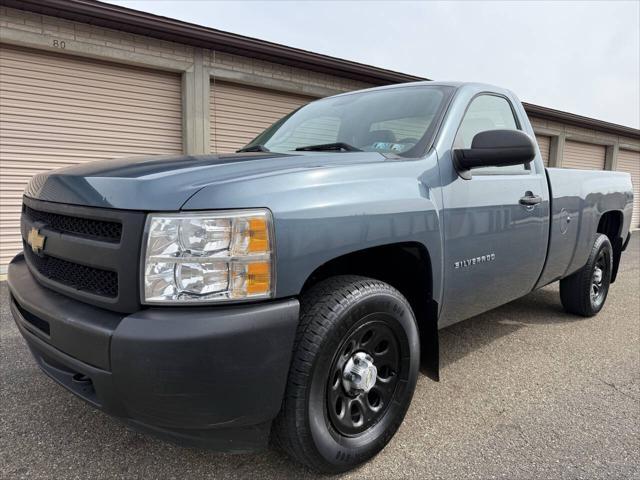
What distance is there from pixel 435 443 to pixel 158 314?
4.97 ft

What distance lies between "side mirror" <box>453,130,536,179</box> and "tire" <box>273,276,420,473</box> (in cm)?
87

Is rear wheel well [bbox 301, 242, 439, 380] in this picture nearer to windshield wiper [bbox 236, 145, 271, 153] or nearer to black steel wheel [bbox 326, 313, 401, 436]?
black steel wheel [bbox 326, 313, 401, 436]

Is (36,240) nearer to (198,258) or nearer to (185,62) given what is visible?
(198,258)

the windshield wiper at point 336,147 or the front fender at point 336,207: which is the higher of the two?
the windshield wiper at point 336,147

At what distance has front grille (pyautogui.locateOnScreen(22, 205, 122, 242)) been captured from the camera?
1.65 meters

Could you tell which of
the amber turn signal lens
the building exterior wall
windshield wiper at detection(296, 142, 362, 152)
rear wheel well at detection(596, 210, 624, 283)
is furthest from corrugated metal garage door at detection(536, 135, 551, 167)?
the amber turn signal lens

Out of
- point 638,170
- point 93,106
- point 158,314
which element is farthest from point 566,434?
point 638,170

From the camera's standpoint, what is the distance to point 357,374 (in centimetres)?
195

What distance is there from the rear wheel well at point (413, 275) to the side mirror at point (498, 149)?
0.59 meters

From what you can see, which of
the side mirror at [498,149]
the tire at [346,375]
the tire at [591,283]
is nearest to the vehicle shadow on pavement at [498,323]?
the tire at [591,283]

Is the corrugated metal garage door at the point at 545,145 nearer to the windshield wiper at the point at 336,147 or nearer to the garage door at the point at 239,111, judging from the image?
the garage door at the point at 239,111

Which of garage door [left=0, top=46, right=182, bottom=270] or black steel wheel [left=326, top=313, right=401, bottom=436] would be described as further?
garage door [left=0, top=46, right=182, bottom=270]

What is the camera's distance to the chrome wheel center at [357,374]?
Answer: 6.40 feet

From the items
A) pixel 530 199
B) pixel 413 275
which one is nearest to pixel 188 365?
pixel 413 275
